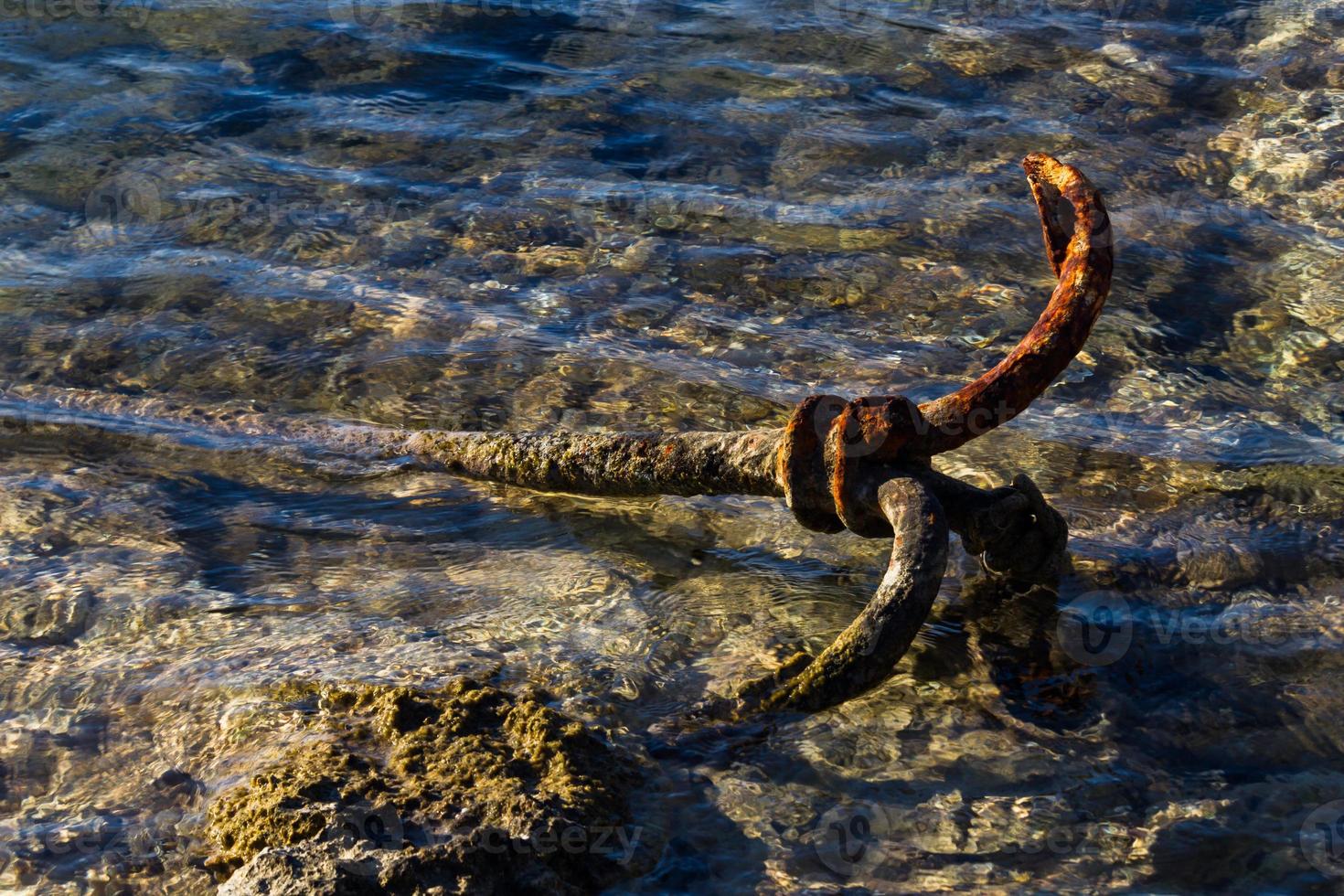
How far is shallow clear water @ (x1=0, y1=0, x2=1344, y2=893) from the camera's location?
8.05ft

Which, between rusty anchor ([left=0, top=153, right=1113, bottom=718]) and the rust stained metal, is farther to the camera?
the rust stained metal

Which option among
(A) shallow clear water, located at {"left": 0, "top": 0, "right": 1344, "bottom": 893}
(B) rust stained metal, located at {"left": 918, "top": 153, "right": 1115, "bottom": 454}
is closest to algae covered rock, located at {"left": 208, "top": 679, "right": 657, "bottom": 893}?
(A) shallow clear water, located at {"left": 0, "top": 0, "right": 1344, "bottom": 893}

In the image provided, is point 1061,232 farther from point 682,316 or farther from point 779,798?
point 682,316

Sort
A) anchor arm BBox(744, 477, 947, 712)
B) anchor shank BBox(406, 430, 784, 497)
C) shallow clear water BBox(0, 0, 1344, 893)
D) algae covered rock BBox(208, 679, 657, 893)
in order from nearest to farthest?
1. algae covered rock BBox(208, 679, 657, 893)
2. anchor arm BBox(744, 477, 947, 712)
3. shallow clear water BBox(0, 0, 1344, 893)
4. anchor shank BBox(406, 430, 784, 497)

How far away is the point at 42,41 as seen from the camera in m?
6.91

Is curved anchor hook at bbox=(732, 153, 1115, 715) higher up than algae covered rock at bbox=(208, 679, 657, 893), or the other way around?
curved anchor hook at bbox=(732, 153, 1115, 715)

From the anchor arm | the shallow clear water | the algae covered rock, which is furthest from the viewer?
the shallow clear water

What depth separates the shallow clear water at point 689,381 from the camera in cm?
246

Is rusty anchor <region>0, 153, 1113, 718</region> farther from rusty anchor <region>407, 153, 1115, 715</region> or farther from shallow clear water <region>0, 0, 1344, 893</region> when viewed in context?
shallow clear water <region>0, 0, 1344, 893</region>

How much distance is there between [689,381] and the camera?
4.06m

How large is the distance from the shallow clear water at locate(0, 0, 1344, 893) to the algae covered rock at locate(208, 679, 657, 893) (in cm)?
10

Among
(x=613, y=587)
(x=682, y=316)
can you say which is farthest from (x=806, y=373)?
(x=613, y=587)

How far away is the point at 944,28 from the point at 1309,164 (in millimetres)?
2111

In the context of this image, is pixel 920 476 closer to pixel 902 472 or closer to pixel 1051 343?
pixel 902 472
